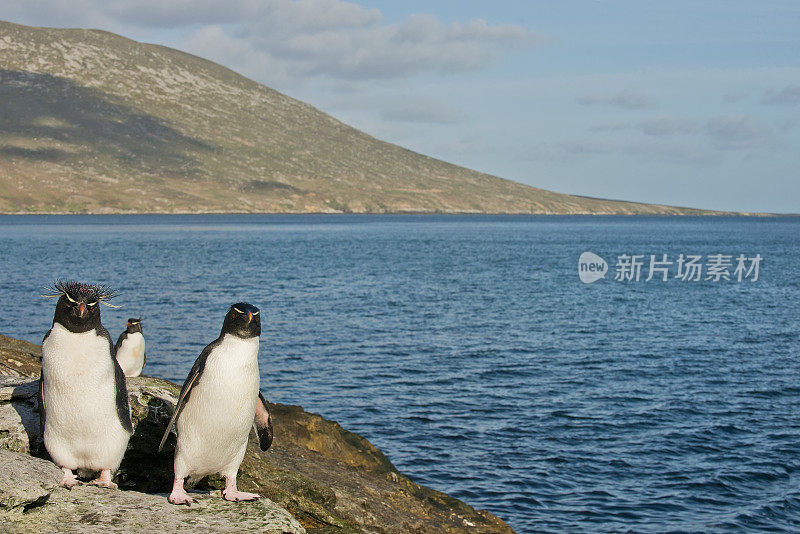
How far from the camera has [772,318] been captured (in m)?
60.9

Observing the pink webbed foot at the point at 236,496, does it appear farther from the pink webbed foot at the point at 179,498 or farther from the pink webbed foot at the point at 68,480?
the pink webbed foot at the point at 68,480

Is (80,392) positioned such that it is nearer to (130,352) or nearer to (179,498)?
(179,498)

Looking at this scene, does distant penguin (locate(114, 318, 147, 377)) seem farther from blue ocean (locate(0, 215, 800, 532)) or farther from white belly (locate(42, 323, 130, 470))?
blue ocean (locate(0, 215, 800, 532))

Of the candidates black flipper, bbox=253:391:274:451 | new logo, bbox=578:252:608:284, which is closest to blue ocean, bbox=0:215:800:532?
new logo, bbox=578:252:608:284

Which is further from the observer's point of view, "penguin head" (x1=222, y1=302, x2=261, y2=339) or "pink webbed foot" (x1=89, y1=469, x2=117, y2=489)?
"penguin head" (x1=222, y1=302, x2=261, y2=339)

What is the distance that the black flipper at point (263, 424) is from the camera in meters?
11.1

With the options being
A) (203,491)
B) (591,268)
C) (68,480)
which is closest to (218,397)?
(203,491)

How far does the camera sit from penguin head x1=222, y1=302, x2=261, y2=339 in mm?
9797

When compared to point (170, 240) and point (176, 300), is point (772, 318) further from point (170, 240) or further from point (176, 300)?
point (170, 240)

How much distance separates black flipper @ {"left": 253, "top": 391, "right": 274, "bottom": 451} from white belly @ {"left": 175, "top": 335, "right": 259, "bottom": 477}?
85 cm

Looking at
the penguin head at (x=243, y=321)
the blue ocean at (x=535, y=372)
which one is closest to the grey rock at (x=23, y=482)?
the penguin head at (x=243, y=321)

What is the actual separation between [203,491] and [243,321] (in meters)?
2.91

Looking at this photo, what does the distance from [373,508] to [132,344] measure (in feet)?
28.1

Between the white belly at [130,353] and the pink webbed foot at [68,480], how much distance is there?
918cm
